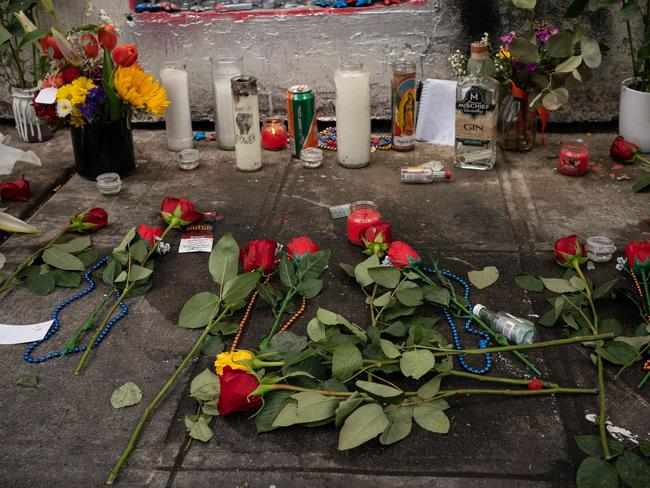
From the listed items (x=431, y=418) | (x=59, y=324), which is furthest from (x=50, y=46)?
(x=431, y=418)

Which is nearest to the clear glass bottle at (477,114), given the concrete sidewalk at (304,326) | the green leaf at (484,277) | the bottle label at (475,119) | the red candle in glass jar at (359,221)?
the bottle label at (475,119)

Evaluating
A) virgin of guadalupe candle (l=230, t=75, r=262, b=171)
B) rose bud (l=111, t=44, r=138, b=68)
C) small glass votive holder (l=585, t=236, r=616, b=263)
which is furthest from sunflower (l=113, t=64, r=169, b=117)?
small glass votive holder (l=585, t=236, r=616, b=263)

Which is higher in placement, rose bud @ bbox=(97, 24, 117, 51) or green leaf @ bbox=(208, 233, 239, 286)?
rose bud @ bbox=(97, 24, 117, 51)

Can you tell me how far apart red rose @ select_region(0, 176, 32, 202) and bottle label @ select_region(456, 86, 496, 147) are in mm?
1602

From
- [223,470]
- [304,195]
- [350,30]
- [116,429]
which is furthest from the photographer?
[350,30]

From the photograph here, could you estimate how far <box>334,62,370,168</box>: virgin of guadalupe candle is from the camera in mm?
2857

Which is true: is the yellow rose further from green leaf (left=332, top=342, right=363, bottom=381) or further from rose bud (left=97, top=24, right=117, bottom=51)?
rose bud (left=97, top=24, right=117, bottom=51)

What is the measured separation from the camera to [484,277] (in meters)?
2.18

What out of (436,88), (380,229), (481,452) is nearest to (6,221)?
(380,229)

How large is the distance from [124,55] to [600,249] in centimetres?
174

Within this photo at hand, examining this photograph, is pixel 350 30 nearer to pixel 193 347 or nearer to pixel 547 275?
pixel 547 275

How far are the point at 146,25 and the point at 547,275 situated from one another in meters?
2.06

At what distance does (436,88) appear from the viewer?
3.26m

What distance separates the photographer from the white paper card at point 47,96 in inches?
107
